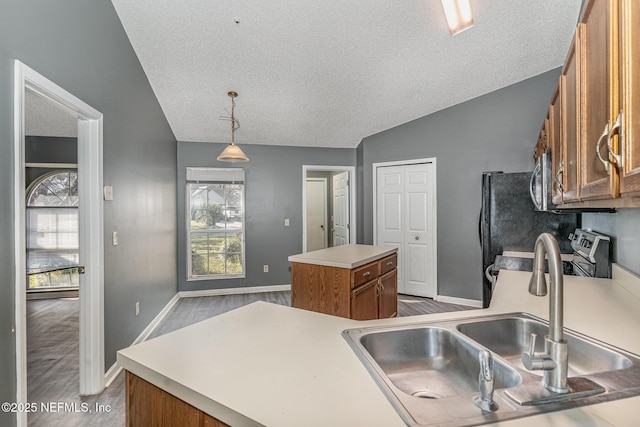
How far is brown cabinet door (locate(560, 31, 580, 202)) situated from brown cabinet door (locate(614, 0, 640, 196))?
1.59 feet

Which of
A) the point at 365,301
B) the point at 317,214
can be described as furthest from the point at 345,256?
the point at 317,214

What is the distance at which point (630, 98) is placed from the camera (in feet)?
2.24

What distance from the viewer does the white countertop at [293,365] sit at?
0.67 m

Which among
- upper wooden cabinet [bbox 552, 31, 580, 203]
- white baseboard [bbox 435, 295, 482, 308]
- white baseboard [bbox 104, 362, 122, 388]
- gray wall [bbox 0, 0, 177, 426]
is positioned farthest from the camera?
white baseboard [bbox 435, 295, 482, 308]

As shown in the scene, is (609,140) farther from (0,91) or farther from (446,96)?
(446,96)

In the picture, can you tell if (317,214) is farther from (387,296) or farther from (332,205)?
(387,296)

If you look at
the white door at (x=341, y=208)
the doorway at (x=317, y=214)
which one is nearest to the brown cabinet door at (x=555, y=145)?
the white door at (x=341, y=208)

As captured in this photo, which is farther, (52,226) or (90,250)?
(52,226)

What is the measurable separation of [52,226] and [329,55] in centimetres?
475

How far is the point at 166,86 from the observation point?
351 centimetres

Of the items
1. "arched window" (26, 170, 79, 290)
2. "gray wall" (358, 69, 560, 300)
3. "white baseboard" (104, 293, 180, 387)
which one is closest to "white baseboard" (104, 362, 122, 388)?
"white baseboard" (104, 293, 180, 387)

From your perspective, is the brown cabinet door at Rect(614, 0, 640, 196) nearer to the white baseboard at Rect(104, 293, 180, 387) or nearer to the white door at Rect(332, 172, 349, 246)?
the white baseboard at Rect(104, 293, 180, 387)

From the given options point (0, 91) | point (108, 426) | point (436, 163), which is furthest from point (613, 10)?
point (436, 163)

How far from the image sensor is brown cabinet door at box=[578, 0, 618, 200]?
780 millimetres
